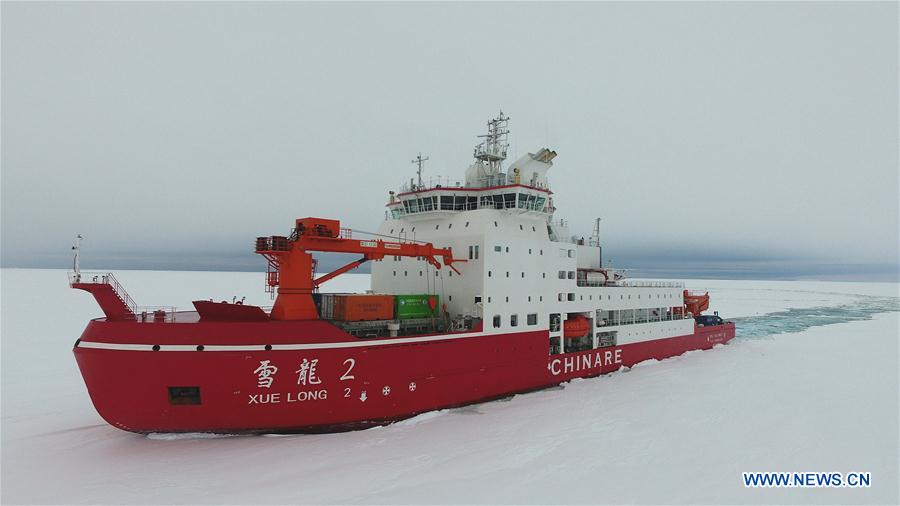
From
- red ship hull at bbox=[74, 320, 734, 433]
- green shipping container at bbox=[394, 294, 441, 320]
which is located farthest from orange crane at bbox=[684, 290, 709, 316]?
red ship hull at bbox=[74, 320, 734, 433]

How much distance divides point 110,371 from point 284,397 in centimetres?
371

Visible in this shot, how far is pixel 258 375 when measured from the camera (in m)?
10.8

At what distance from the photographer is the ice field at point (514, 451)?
8.88 m

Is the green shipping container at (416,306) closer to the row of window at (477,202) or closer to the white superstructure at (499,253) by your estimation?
the white superstructure at (499,253)

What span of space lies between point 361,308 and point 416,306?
1980mm

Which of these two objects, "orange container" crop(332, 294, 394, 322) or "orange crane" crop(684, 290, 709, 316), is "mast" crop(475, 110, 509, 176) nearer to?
"orange container" crop(332, 294, 394, 322)

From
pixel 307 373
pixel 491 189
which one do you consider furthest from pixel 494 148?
pixel 307 373

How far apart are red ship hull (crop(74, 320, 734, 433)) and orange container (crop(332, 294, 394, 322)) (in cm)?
112

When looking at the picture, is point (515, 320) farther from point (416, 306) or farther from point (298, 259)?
point (298, 259)

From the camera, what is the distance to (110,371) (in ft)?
33.4

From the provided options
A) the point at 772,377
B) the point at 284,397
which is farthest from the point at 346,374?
the point at 772,377

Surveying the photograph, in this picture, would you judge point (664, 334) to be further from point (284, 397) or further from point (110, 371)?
point (110, 371)

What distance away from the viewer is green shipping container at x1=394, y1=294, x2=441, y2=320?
1378 cm

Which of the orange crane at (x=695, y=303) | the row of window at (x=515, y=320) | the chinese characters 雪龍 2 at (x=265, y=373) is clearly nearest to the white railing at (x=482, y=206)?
the row of window at (x=515, y=320)
